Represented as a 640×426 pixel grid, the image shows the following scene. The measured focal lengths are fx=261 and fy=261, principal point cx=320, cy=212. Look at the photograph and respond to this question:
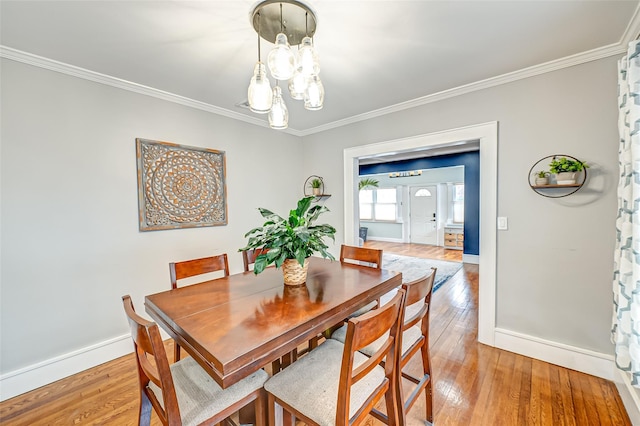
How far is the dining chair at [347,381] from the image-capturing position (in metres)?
0.97

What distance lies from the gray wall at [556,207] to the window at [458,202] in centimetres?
542

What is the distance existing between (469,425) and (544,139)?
Result: 87.5 inches

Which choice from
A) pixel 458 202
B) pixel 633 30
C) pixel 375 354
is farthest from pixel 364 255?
pixel 458 202

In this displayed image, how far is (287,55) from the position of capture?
131 centimetres

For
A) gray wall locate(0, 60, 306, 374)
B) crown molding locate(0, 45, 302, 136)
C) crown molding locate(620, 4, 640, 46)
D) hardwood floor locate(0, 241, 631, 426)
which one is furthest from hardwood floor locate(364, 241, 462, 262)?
gray wall locate(0, 60, 306, 374)

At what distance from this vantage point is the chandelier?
1.32 m

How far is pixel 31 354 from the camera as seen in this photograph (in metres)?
1.95

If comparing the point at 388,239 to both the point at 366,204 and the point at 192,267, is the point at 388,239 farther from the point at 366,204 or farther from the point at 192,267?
the point at 192,267

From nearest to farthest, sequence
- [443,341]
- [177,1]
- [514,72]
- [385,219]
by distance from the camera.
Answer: [177,1] → [514,72] → [443,341] → [385,219]

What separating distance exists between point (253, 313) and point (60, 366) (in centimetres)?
202

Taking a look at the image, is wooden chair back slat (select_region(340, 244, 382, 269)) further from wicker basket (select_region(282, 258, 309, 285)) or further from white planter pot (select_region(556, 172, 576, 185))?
white planter pot (select_region(556, 172, 576, 185))

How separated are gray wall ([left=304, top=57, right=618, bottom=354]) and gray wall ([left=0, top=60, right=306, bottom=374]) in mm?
3073

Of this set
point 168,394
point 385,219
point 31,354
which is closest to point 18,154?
point 31,354

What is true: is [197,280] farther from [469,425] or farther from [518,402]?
[518,402]
